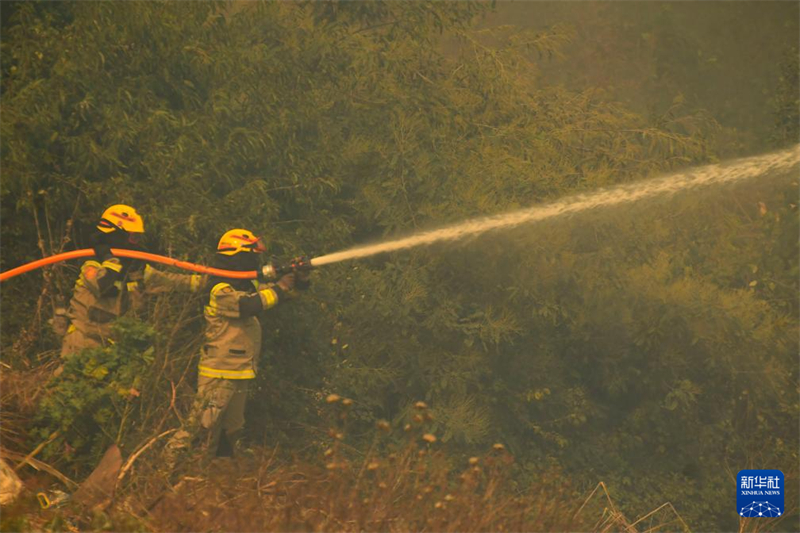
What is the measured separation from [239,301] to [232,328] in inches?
11.6

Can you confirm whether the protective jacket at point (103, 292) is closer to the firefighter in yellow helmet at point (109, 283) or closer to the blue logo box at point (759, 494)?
the firefighter in yellow helmet at point (109, 283)

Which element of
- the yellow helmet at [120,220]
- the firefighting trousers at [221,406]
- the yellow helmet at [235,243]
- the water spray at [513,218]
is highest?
the yellow helmet at [120,220]

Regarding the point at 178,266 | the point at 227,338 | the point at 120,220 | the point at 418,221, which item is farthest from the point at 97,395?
the point at 418,221

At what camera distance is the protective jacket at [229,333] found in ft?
24.8

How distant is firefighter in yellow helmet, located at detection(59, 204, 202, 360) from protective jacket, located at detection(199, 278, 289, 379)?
249 millimetres

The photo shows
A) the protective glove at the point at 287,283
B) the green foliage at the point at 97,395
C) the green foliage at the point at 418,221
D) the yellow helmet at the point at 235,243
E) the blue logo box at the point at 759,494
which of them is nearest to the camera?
the green foliage at the point at 97,395

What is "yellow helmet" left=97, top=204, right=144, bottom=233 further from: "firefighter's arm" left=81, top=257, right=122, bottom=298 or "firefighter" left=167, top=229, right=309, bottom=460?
"firefighter" left=167, top=229, right=309, bottom=460

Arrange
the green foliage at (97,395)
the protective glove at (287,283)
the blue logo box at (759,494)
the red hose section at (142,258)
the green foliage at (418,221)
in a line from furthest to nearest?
the blue logo box at (759,494) → the green foliage at (418,221) → the red hose section at (142,258) → the protective glove at (287,283) → the green foliage at (97,395)

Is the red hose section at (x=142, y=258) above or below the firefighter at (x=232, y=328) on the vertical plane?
above

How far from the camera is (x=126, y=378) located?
6.95 m

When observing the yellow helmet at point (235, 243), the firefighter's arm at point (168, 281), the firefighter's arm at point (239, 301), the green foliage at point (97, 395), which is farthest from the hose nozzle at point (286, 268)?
the green foliage at point (97, 395)

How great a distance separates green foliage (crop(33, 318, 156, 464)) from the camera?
6.87 m

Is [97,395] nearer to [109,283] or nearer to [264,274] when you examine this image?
[109,283]

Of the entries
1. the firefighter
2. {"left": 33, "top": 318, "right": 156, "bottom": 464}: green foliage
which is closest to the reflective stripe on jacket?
the firefighter
